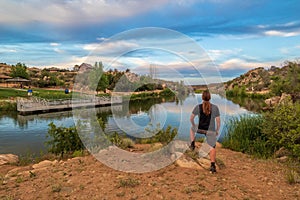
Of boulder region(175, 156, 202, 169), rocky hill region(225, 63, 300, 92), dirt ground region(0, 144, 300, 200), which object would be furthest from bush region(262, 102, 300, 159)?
rocky hill region(225, 63, 300, 92)

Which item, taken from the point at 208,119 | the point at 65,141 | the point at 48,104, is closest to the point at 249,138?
the point at 208,119

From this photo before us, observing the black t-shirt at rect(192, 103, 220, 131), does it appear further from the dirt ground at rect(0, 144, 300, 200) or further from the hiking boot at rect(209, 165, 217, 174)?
the dirt ground at rect(0, 144, 300, 200)

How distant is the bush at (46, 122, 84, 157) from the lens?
8141 mm

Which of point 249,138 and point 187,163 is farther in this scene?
point 249,138

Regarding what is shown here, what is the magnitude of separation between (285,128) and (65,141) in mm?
6896

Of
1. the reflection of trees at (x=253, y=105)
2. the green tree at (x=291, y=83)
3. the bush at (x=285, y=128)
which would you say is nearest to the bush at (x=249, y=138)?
the bush at (x=285, y=128)

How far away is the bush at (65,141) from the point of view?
320 inches

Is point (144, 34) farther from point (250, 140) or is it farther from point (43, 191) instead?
point (250, 140)

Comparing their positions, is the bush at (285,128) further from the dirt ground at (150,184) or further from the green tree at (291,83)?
the green tree at (291,83)

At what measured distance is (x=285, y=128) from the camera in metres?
7.18

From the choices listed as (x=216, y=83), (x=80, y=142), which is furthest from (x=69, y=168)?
(x=216, y=83)

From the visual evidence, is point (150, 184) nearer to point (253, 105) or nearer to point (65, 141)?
point (65, 141)

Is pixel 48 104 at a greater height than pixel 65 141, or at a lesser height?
lesser

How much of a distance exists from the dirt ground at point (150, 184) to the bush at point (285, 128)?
133 cm
